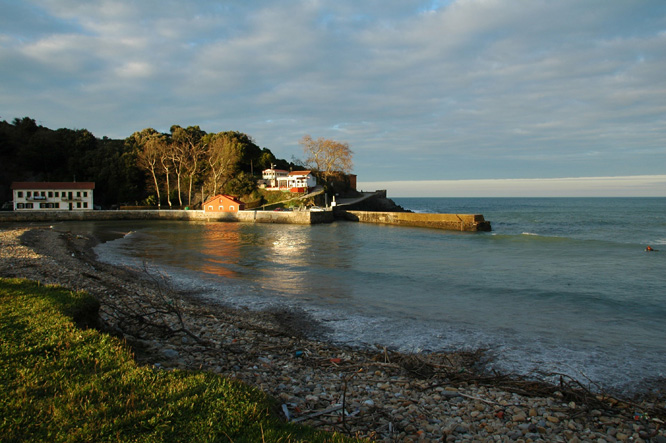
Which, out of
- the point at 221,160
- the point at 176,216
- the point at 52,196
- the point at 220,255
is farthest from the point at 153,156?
the point at 220,255

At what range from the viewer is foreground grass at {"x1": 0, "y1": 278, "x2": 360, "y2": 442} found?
134 inches

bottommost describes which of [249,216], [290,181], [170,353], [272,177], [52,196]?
[170,353]

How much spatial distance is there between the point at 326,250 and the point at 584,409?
20728mm

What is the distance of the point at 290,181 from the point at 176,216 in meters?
21.9

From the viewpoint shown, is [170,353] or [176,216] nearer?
[170,353]

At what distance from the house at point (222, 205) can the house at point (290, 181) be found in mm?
14934

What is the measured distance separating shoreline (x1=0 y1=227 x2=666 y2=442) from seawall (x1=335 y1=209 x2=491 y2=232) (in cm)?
3569

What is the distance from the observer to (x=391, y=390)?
5836 millimetres

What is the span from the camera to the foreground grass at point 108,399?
11.2 feet

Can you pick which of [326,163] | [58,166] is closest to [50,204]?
[58,166]

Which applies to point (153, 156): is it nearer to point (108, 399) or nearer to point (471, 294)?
point (471, 294)

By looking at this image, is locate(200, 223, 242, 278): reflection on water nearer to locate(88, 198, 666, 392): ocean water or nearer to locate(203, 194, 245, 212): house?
locate(88, 198, 666, 392): ocean water

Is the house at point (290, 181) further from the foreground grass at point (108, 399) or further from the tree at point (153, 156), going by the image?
the foreground grass at point (108, 399)

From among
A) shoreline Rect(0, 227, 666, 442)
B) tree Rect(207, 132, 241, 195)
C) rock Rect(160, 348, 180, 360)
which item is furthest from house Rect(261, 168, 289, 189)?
rock Rect(160, 348, 180, 360)
